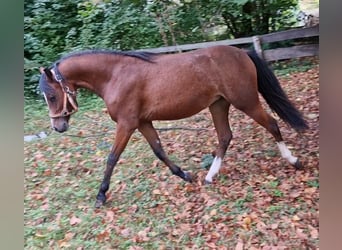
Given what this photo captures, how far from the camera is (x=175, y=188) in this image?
4.95ft

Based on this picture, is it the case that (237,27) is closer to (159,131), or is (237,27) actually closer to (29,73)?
(159,131)

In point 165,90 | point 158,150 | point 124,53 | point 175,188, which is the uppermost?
point 124,53

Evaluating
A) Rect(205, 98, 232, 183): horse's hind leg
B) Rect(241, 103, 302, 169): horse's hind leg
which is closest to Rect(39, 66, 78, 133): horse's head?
Rect(205, 98, 232, 183): horse's hind leg

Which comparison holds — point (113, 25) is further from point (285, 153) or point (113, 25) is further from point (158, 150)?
point (285, 153)

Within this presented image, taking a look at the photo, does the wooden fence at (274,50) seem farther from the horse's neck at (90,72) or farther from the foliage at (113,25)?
the horse's neck at (90,72)

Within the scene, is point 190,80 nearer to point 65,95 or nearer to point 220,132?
point 220,132

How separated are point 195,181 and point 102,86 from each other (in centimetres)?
50

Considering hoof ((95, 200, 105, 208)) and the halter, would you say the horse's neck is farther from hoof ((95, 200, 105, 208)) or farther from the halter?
hoof ((95, 200, 105, 208))

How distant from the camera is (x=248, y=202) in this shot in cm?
144

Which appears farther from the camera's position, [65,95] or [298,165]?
[65,95]

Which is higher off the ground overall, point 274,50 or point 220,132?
point 274,50

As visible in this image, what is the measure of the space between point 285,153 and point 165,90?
49cm

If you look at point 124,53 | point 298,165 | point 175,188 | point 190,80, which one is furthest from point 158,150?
point 298,165
